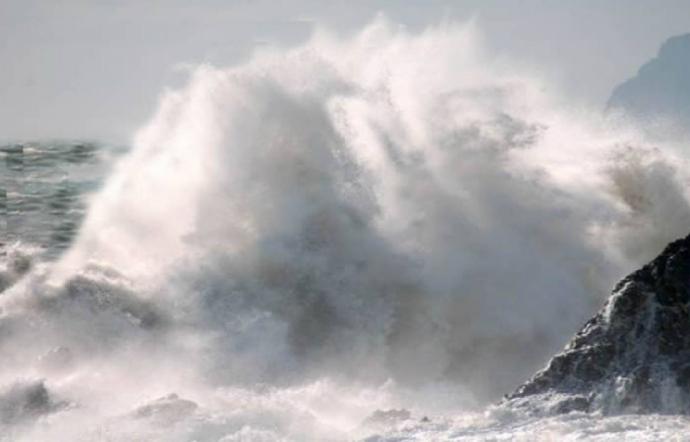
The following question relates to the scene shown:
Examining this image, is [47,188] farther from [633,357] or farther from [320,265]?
[633,357]

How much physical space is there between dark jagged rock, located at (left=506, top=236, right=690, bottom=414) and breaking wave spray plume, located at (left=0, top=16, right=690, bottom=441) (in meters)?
3.82

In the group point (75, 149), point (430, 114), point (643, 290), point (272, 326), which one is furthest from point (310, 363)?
point (75, 149)

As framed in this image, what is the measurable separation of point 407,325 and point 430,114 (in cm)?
1048

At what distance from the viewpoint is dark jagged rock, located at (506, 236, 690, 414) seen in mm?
17188

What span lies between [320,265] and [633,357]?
11596mm

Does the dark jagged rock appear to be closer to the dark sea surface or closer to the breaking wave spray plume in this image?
the breaking wave spray plume

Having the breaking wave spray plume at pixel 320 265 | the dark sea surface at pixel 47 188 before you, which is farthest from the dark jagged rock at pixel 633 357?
the dark sea surface at pixel 47 188

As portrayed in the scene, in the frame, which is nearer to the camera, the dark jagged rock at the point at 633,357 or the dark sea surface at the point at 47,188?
the dark jagged rock at the point at 633,357

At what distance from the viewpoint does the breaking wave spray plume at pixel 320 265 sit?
889 inches

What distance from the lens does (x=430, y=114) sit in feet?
113

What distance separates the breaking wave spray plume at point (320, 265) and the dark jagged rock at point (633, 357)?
12.5 feet

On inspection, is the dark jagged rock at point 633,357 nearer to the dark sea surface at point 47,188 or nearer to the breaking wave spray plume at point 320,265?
the breaking wave spray plume at point 320,265

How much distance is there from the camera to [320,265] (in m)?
27.8

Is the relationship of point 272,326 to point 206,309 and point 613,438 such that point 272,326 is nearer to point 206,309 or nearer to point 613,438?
point 206,309
